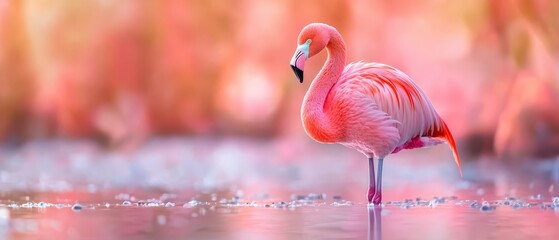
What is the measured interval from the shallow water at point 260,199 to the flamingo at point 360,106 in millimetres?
311

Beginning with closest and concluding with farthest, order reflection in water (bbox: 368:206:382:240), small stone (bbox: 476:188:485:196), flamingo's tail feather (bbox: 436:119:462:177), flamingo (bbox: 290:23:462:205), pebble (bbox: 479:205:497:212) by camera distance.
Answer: reflection in water (bbox: 368:206:382:240) < pebble (bbox: 479:205:497:212) < flamingo (bbox: 290:23:462:205) < flamingo's tail feather (bbox: 436:119:462:177) < small stone (bbox: 476:188:485:196)

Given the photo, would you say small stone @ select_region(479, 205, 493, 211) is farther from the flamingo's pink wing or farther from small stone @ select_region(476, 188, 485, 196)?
small stone @ select_region(476, 188, 485, 196)

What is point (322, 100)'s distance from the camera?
5.07m

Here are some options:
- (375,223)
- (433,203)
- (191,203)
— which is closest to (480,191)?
(433,203)

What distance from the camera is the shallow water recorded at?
12.5 feet

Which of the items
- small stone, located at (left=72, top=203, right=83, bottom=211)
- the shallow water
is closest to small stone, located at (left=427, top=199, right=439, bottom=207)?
the shallow water

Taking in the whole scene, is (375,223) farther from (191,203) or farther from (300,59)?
(191,203)

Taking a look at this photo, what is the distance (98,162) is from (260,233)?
571 cm

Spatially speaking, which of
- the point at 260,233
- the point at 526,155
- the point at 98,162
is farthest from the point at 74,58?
the point at 260,233

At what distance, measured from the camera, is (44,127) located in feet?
32.5

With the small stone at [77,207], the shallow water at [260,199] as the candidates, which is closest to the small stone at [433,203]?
the shallow water at [260,199]

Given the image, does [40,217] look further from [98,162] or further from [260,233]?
[98,162]

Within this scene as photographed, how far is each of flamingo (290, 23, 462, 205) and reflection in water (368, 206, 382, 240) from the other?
339 millimetres

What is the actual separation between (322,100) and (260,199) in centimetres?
78
